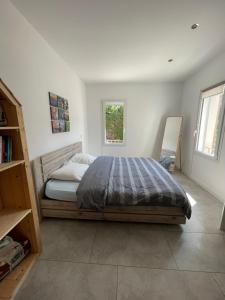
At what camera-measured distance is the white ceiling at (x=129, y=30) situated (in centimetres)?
159

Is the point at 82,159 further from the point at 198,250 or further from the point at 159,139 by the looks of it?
the point at 159,139

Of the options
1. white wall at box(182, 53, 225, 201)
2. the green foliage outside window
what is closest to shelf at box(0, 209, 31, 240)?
white wall at box(182, 53, 225, 201)

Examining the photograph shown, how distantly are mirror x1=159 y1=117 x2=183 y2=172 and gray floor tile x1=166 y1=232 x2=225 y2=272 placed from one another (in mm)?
2411

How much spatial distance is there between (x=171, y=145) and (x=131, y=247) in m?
3.26

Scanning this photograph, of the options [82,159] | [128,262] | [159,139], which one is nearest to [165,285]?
[128,262]

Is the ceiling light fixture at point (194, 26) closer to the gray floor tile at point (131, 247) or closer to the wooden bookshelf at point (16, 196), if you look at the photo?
the wooden bookshelf at point (16, 196)

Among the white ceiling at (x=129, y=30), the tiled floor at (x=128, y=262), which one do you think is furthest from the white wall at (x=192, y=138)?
the tiled floor at (x=128, y=262)

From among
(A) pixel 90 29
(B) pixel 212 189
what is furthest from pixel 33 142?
(B) pixel 212 189

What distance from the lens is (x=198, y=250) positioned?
1.62 meters

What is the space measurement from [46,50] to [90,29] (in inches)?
30.1

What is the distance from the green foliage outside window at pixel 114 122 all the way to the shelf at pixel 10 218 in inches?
145

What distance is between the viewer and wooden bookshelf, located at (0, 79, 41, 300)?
121 centimetres

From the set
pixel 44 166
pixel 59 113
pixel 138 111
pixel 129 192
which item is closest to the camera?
pixel 129 192

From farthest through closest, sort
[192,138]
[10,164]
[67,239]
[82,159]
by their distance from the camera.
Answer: [192,138] < [82,159] < [67,239] < [10,164]
